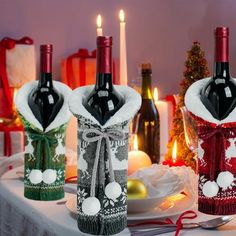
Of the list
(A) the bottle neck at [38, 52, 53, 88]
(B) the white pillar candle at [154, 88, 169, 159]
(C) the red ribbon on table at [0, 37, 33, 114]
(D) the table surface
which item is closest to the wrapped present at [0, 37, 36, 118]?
(C) the red ribbon on table at [0, 37, 33, 114]

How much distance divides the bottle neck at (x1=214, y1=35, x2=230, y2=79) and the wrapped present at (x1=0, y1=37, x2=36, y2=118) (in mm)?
2533

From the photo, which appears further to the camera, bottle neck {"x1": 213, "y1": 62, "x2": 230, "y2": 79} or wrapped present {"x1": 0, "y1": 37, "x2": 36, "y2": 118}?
wrapped present {"x1": 0, "y1": 37, "x2": 36, "y2": 118}

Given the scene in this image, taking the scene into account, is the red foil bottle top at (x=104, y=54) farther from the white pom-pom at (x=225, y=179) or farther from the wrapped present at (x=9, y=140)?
the wrapped present at (x=9, y=140)

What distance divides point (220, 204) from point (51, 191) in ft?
1.17

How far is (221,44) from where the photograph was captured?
36.4 inches

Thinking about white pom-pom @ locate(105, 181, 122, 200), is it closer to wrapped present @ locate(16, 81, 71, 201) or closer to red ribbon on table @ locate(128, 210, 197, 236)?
red ribbon on table @ locate(128, 210, 197, 236)

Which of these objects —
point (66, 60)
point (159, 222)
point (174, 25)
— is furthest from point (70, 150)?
point (174, 25)

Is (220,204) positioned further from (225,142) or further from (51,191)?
(51,191)

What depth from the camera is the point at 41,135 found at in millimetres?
1065

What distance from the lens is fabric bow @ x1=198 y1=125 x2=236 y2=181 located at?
0.92 m

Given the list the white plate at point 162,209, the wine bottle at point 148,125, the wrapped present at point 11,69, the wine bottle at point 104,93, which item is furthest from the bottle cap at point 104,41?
the wrapped present at point 11,69

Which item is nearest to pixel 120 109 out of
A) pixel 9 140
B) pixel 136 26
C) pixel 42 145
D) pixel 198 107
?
pixel 198 107

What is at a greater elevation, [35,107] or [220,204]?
[35,107]

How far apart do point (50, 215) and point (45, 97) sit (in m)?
0.24
